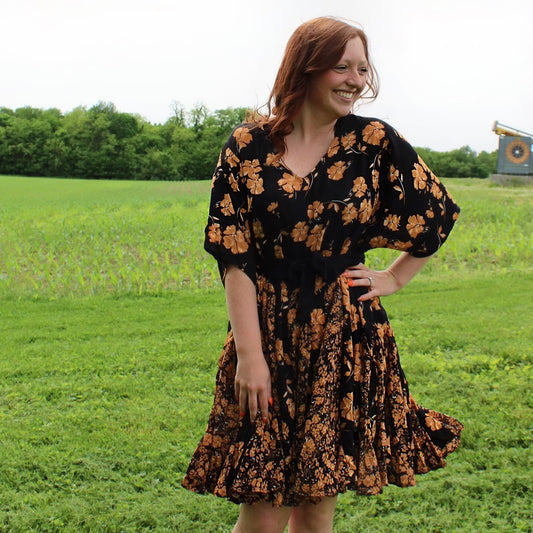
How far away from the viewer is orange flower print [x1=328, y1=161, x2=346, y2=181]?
1.85 meters

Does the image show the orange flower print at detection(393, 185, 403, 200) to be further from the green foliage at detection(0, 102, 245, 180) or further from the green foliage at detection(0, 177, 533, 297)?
the green foliage at detection(0, 102, 245, 180)

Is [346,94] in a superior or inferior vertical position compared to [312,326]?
superior

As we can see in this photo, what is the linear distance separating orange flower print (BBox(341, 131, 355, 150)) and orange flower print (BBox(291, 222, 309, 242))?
10.5 inches

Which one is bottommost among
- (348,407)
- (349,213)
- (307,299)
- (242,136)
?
(348,407)

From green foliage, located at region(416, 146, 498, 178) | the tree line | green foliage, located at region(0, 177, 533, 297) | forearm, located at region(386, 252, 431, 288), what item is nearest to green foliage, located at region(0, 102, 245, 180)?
the tree line

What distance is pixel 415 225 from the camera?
79.7 inches

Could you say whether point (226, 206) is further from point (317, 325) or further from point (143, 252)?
point (143, 252)

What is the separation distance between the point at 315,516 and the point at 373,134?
1151mm

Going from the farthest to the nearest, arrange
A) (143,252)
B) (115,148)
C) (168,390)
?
(115,148) → (143,252) → (168,390)

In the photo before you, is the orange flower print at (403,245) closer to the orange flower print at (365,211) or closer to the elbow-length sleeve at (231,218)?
the orange flower print at (365,211)

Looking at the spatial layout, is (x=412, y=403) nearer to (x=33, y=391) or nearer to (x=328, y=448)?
(x=328, y=448)

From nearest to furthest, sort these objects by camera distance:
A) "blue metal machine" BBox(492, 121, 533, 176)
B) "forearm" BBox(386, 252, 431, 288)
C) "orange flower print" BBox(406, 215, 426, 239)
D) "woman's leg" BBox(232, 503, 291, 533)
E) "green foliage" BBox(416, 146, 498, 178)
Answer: "woman's leg" BBox(232, 503, 291, 533) < "orange flower print" BBox(406, 215, 426, 239) < "forearm" BBox(386, 252, 431, 288) < "blue metal machine" BBox(492, 121, 533, 176) < "green foliage" BBox(416, 146, 498, 178)

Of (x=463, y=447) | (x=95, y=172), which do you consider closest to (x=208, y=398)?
(x=463, y=447)

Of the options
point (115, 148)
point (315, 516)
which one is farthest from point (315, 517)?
point (115, 148)
